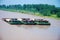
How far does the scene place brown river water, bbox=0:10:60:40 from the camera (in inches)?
76.9

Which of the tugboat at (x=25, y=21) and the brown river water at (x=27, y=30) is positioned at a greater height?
the tugboat at (x=25, y=21)

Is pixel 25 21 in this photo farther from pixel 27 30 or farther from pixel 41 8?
pixel 41 8

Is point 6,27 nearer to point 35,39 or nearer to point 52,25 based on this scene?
point 35,39

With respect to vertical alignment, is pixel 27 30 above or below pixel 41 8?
below

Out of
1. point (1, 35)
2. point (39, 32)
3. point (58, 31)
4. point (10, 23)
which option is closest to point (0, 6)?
point (10, 23)

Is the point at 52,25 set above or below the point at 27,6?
below

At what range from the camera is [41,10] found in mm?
2023

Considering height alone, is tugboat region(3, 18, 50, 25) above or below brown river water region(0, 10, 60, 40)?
above

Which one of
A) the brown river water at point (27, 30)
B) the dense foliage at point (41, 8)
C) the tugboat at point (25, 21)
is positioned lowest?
the brown river water at point (27, 30)

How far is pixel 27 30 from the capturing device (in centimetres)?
199

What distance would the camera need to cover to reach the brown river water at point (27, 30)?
1.95 metres

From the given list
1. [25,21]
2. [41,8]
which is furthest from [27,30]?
[41,8]

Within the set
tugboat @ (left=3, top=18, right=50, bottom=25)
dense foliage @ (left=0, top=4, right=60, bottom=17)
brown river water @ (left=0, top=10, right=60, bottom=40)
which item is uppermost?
dense foliage @ (left=0, top=4, right=60, bottom=17)

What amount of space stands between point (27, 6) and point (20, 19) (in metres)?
0.22
